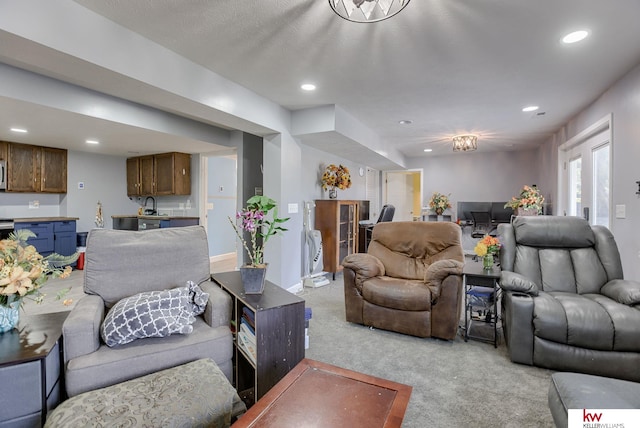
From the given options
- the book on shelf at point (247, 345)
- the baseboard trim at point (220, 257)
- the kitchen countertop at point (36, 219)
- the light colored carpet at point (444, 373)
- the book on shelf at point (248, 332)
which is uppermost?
the kitchen countertop at point (36, 219)

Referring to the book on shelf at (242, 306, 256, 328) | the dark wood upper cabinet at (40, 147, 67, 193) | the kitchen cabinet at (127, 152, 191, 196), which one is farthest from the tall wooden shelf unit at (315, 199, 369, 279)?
the dark wood upper cabinet at (40, 147, 67, 193)

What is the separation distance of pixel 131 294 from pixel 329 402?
4.79 feet

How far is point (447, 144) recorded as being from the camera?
6.13m

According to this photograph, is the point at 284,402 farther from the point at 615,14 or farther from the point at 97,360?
the point at 615,14

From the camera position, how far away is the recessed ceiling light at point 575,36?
218 centimetres

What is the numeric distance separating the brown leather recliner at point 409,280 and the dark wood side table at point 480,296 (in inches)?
4.9

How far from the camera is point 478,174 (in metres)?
7.18

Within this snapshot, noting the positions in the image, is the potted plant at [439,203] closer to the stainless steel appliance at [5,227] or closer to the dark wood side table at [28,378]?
the dark wood side table at [28,378]

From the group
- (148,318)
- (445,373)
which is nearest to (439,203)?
(445,373)

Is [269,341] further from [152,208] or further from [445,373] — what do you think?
[152,208]

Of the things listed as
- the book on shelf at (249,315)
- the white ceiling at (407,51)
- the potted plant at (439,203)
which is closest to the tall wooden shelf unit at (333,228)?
the white ceiling at (407,51)

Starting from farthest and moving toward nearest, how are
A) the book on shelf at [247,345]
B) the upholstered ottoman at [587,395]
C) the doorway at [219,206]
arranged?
the doorway at [219,206] < the book on shelf at [247,345] < the upholstered ottoman at [587,395]

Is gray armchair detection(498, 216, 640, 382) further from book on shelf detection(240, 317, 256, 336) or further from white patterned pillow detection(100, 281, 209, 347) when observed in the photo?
white patterned pillow detection(100, 281, 209, 347)

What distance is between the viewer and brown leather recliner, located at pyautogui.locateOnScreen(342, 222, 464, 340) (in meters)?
2.68
